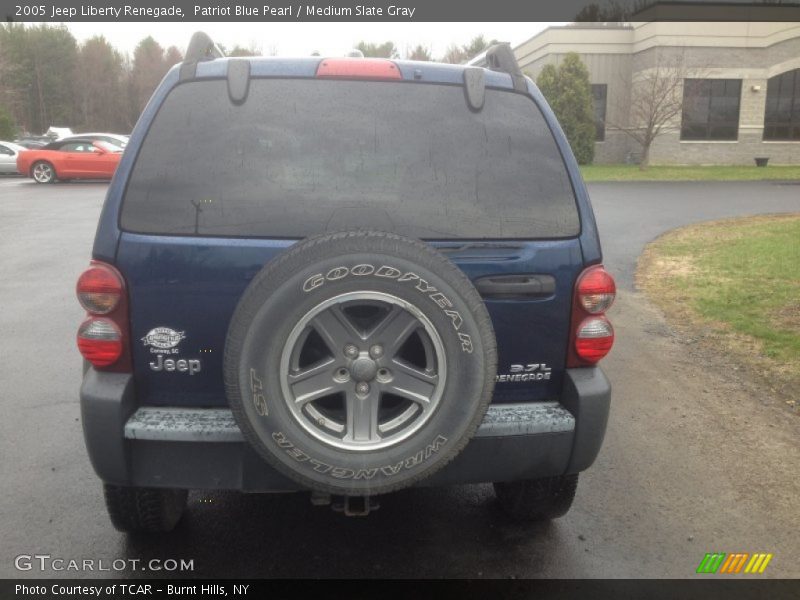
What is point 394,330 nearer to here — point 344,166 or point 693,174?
point 344,166

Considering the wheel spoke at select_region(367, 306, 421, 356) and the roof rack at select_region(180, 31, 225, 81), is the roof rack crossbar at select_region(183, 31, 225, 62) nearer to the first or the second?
the roof rack at select_region(180, 31, 225, 81)

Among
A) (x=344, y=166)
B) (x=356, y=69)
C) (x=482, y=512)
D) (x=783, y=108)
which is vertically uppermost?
(x=783, y=108)

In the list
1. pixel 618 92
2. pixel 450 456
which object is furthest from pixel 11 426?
pixel 618 92

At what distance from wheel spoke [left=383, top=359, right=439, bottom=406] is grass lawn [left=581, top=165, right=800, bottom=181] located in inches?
979

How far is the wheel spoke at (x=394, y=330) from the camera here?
2.54 m

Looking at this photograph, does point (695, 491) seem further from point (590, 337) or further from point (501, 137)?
point (501, 137)

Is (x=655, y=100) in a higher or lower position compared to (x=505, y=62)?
higher

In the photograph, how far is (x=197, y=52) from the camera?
3.27 m

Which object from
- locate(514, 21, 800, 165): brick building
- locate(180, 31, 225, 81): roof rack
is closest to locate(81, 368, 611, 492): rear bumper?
locate(180, 31, 225, 81): roof rack

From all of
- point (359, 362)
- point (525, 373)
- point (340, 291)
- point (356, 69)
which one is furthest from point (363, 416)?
point (356, 69)

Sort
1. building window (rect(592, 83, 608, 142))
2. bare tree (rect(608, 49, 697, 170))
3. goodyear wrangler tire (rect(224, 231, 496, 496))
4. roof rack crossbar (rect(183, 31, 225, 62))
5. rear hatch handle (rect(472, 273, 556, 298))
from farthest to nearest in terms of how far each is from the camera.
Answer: building window (rect(592, 83, 608, 142)), bare tree (rect(608, 49, 697, 170)), roof rack crossbar (rect(183, 31, 225, 62)), rear hatch handle (rect(472, 273, 556, 298)), goodyear wrangler tire (rect(224, 231, 496, 496))

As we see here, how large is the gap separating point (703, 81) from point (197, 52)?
36313mm

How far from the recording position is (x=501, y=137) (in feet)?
9.88

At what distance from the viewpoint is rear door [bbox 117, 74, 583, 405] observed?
272cm
